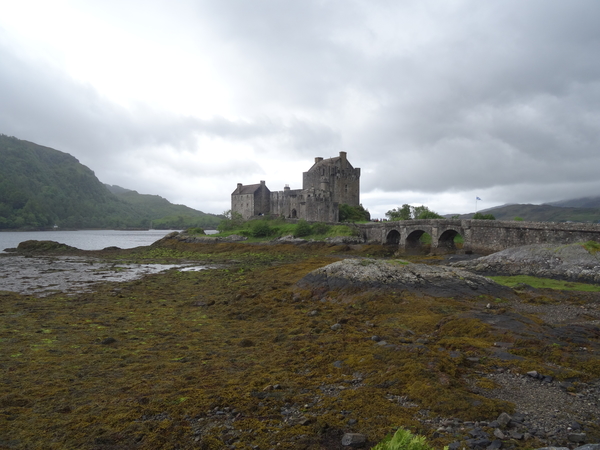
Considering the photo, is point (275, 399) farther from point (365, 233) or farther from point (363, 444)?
point (365, 233)

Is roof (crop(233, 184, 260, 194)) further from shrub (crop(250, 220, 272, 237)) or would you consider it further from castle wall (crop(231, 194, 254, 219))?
shrub (crop(250, 220, 272, 237))

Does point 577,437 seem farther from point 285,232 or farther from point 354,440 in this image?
point 285,232

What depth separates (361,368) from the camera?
8297mm

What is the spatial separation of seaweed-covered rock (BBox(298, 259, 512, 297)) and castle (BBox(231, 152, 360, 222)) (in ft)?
146

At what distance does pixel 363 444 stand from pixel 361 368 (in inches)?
121

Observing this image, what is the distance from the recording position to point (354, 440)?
5.27m

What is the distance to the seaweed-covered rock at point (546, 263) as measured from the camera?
74.2 feet

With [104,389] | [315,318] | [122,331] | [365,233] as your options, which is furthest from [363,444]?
[365,233]

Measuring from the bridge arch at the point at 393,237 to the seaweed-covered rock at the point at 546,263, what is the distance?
2223 centimetres

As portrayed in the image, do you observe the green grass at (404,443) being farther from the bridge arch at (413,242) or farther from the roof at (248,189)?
the roof at (248,189)

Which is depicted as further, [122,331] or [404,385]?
[122,331]

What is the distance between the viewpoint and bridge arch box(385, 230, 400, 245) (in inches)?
2004

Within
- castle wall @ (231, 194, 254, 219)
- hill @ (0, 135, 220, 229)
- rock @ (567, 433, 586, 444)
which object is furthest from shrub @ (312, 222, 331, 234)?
hill @ (0, 135, 220, 229)

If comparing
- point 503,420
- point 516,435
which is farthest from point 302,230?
point 516,435
